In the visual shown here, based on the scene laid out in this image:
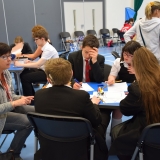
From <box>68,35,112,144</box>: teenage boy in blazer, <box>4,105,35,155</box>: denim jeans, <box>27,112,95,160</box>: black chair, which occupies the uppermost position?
<box>68,35,112,144</box>: teenage boy in blazer

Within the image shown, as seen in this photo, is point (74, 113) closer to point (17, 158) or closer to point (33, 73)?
point (17, 158)

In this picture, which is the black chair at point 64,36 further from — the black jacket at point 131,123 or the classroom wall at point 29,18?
the black jacket at point 131,123

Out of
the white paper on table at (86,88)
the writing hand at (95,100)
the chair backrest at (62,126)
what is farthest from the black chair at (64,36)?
the chair backrest at (62,126)

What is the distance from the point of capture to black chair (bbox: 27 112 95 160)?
4.55ft

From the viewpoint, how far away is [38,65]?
3361mm

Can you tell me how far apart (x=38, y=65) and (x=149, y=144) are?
2333mm

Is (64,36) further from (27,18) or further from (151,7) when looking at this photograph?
(151,7)

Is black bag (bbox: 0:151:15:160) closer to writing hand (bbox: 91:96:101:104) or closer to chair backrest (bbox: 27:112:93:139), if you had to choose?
chair backrest (bbox: 27:112:93:139)

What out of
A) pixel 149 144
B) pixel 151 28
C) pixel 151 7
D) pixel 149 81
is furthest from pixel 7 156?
pixel 151 7

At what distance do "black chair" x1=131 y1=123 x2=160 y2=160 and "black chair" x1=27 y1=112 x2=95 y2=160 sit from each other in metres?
0.34

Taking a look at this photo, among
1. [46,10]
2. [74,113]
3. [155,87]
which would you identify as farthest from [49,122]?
[46,10]

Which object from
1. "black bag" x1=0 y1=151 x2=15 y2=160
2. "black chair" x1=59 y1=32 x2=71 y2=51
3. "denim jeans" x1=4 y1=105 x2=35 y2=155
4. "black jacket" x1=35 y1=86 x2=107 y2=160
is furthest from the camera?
"black chair" x1=59 y1=32 x2=71 y2=51

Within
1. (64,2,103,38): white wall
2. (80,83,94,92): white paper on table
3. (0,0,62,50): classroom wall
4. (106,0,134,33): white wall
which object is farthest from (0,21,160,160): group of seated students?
(106,0,134,33): white wall

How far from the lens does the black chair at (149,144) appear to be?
1.35 metres
